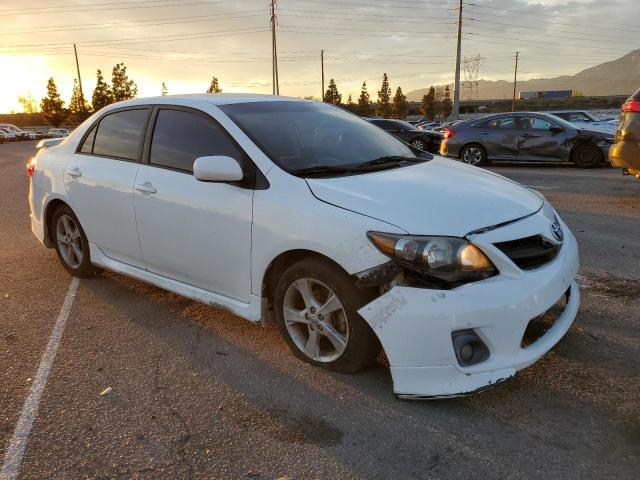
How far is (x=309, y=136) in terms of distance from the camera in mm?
3715

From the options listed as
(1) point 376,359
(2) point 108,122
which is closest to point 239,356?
(1) point 376,359

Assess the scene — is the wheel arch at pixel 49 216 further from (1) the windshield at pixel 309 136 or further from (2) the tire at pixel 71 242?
(1) the windshield at pixel 309 136

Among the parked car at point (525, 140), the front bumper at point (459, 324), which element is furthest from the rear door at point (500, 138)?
the front bumper at point (459, 324)

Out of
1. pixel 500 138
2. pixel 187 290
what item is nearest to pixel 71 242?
pixel 187 290

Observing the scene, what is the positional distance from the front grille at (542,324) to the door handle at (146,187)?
98.7 inches

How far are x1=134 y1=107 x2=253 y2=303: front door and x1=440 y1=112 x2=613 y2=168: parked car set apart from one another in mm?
11180

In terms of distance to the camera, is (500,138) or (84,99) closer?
(500,138)

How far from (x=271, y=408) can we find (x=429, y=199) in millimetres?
1364

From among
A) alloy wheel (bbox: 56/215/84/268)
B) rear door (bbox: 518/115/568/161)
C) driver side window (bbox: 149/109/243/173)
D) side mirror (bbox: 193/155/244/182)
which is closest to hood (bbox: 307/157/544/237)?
side mirror (bbox: 193/155/244/182)

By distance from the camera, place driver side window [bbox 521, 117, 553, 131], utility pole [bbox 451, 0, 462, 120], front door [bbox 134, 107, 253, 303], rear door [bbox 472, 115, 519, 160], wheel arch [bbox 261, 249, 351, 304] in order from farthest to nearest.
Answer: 1. utility pole [bbox 451, 0, 462, 120]
2. rear door [bbox 472, 115, 519, 160]
3. driver side window [bbox 521, 117, 553, 131]
4. front door [bbox 134, 107, 253, 303]
5. wheel arch [bbox 261, 249, 351, 304]

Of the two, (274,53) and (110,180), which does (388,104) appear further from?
(110,180)

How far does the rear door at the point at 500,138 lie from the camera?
44.0ft

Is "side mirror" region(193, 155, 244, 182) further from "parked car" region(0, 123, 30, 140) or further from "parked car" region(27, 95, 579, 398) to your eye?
"parked car" region(0, 123, 30, 140)

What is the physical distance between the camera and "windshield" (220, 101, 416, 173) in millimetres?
3404
